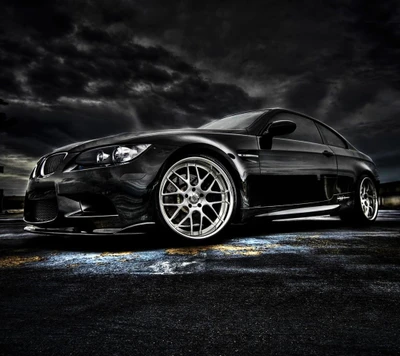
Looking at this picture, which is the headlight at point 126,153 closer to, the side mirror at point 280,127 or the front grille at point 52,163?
the front grille at point 52,163

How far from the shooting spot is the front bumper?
319 centimetres

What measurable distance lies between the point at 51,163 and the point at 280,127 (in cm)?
221

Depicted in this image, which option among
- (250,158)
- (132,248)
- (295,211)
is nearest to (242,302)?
(132,248)

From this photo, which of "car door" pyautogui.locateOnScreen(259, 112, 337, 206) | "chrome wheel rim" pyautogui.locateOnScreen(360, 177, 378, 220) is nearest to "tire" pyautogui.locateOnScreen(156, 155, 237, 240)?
"car door" pyautogui.locateOnScreen(259, 112, 337, 206)

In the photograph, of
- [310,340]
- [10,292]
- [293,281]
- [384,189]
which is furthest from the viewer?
[384,189]

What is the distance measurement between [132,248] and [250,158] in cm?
143

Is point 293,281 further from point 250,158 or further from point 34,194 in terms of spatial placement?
point 34,194

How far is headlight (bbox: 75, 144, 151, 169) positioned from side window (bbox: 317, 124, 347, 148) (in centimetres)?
273

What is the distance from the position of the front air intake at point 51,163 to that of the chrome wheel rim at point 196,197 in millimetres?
954

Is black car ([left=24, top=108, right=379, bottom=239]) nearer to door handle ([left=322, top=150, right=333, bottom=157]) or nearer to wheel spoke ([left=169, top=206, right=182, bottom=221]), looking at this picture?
wheel spoke ([left=169, top=206, right=182, bottom=221])

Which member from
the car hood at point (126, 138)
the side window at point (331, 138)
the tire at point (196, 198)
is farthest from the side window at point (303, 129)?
the car hood at point (126, 138)

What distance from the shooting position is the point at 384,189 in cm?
1284

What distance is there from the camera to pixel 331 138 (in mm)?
5246

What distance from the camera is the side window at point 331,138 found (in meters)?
5.15
